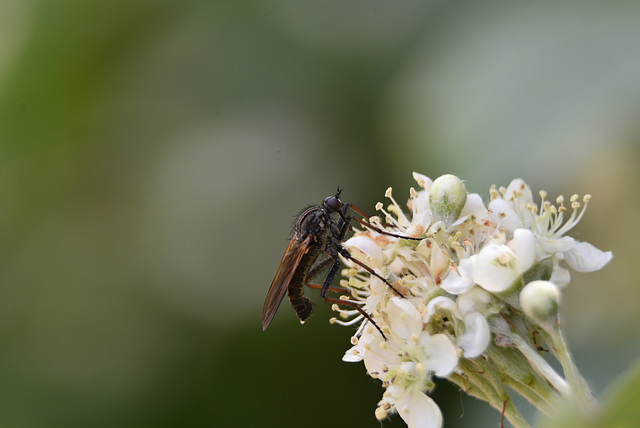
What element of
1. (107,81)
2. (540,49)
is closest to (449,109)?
(540,49)

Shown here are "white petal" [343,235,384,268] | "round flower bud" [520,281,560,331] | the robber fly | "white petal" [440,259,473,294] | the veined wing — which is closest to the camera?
"round flower bud" [520,281,560,331]

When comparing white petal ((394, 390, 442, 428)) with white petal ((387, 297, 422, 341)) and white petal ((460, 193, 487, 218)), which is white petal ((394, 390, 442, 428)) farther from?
white petal ((460, 193, 487, 218))

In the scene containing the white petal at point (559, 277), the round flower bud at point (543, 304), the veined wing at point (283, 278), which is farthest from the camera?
the veined wing at point (283, 278)

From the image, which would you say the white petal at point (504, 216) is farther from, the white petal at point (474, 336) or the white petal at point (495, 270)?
the white petal at point (474, 336)

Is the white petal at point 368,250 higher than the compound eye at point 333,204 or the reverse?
higher

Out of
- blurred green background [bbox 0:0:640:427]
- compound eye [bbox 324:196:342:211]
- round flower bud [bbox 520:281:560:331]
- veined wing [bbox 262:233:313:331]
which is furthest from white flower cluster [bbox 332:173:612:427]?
blurred green background [bbox 0:0:640:427]

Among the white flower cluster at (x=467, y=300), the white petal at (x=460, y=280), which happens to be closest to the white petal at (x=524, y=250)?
the white flower cluster at (x=467, y=300)

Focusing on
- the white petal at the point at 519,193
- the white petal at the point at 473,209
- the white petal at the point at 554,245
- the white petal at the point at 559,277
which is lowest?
the white petal at the point at 559,277

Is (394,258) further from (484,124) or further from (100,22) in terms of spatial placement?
(100,22)
